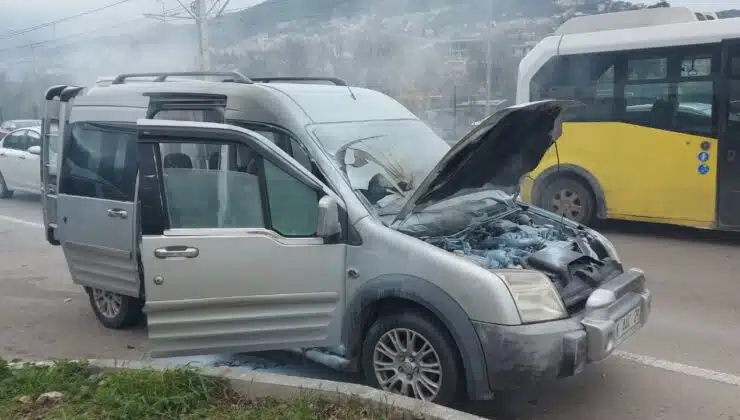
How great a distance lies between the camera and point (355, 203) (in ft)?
13.0

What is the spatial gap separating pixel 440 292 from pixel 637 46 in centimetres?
632

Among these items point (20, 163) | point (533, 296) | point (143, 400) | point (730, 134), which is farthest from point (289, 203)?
point (20, 163)

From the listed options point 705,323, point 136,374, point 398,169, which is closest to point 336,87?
point 398,169

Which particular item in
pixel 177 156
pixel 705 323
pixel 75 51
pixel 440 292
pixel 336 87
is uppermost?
pixel 75 51

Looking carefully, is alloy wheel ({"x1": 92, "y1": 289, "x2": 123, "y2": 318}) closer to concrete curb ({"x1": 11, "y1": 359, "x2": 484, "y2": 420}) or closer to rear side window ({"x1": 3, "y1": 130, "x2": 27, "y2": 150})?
concrete curb ({"x1": 11, "y1": 359, "x2": 484, "y2": 420})

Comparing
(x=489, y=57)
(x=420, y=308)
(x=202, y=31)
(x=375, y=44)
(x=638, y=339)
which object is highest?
(x=202, y=31)

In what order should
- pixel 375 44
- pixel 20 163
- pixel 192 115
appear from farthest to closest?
pixel 375 44
pixel 20 163
pixel 192 115

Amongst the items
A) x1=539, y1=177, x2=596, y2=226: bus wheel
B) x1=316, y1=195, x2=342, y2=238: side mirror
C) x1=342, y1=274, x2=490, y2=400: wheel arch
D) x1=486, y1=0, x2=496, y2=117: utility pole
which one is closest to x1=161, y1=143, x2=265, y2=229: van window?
x1=316, y1=195, x2=342, y2=238: side mirror

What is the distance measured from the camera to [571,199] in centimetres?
950

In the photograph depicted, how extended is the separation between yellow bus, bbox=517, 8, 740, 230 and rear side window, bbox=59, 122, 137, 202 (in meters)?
4.37

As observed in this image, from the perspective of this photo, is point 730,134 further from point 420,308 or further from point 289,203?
point 289,203

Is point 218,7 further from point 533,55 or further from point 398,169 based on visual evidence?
point 398,169

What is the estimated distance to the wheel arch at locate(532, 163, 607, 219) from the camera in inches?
363

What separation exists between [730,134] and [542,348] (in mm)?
5833
